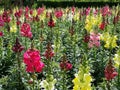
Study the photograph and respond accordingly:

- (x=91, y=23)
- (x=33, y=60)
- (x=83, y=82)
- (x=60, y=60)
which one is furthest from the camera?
(x=91, y=23)

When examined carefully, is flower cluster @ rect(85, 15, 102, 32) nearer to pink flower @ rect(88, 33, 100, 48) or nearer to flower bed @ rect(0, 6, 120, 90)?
flower bed @ rect(0, 6, 120, 90)

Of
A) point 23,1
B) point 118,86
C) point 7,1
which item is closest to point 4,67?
point 118,86

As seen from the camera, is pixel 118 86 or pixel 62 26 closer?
pixel 118 86

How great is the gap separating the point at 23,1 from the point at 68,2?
276cm

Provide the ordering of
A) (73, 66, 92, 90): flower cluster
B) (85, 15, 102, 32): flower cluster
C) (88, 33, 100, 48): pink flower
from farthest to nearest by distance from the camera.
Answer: (85, 15, 102, 32): flower cluster, (88, 33, 100, 48): pink flower, (73, 66, 92, 90): flower cluster

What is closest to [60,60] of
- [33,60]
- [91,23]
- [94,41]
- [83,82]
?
[94,41]

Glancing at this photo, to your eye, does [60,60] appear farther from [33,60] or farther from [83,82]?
[83,82]

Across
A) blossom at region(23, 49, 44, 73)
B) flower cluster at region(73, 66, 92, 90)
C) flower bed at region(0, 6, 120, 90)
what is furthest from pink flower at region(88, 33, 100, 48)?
flower cluster at region(73, 66, 92, 90)

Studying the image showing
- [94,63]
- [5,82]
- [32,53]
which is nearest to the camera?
[32,53]

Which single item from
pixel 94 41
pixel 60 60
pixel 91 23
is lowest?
pixel 60 60

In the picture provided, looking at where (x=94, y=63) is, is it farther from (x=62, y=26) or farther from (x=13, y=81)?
(x=62, y=26)

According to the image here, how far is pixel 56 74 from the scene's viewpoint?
18.5 ft

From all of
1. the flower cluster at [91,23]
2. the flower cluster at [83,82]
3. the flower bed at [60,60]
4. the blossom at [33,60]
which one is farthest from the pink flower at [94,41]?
the flower cluster at [83,82]

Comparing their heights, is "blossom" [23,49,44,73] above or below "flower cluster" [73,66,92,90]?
above
